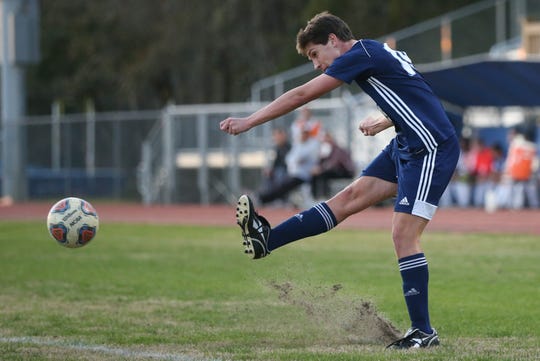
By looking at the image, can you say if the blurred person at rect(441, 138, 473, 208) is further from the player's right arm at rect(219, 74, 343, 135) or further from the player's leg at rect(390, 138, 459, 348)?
the player's right arm at rect(219, 74, 343, 135)

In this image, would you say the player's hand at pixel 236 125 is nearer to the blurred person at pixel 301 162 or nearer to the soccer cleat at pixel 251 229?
the soccer cleat at pixel 251 229

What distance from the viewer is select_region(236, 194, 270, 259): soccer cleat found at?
7863 mm

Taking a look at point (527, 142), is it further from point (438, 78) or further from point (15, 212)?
point (15, 212)

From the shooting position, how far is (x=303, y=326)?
28.2 ft

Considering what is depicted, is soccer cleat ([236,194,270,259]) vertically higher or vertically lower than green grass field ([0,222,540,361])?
higher

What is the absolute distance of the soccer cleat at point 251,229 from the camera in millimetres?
7863

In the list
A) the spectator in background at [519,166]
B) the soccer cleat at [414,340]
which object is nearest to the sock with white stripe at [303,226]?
the soccer cleat at [414,340]

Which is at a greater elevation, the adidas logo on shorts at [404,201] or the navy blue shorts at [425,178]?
the navy blue shorts at [425,178]

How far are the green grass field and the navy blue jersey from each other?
1.28 m

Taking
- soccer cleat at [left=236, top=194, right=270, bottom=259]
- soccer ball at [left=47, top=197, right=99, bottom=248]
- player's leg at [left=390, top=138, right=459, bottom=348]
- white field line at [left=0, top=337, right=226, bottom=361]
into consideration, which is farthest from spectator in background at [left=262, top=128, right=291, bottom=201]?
player's leg at [left=390, top=138, right=459, bottom=348]

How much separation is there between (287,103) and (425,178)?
104 cm

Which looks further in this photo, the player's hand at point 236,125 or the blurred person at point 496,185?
the blurred person at point 496,185

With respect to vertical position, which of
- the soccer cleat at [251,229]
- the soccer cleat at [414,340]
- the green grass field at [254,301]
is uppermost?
the soccer cleat at [251,229]

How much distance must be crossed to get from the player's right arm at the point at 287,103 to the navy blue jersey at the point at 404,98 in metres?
0.22
